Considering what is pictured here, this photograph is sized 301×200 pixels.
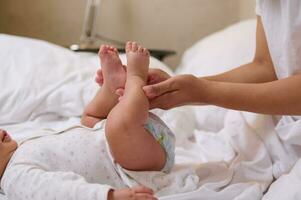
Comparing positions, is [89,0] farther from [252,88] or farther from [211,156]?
[252,88]

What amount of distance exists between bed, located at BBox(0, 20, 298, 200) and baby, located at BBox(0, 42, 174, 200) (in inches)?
3.4

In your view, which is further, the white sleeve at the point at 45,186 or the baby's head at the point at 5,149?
the baby's head at the point at 5,149

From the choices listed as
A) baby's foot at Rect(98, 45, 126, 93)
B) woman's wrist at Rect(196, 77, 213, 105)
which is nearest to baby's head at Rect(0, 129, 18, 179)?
baby's foot at Rect(98, 45, 126, 93)

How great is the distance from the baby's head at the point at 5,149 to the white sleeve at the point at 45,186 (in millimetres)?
54

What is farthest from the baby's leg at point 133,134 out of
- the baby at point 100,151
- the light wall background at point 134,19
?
the light wall background at point 134,19

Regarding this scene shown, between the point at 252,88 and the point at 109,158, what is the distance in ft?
1.06

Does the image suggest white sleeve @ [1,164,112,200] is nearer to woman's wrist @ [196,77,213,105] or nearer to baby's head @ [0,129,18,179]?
baby's head @ [0,129,18,179]

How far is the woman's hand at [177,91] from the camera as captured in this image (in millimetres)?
814

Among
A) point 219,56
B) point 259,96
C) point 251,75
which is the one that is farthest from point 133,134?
point 219,56

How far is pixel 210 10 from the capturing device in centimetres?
213

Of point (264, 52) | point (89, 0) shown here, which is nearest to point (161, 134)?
point (264, 52)

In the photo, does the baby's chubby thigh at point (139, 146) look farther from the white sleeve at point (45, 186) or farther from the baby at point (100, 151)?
the white sleeve at point (45, 186)

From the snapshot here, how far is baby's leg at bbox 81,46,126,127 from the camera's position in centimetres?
94

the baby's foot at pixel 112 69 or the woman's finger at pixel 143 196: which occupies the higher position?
the baby's foot at pixel 112 69
